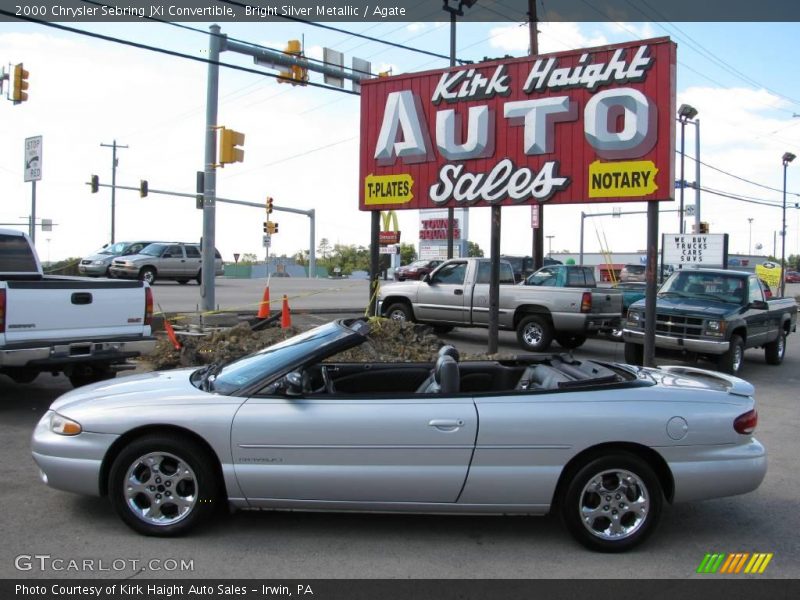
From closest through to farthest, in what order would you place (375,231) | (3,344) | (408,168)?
1. (3,344)
2. (408,168)
3. (375,231)

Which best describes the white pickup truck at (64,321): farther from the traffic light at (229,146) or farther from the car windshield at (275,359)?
the traffic light at (229,146)

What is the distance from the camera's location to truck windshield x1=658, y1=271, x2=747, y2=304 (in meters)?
12.5

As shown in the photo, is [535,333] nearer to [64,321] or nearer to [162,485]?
[64,321]

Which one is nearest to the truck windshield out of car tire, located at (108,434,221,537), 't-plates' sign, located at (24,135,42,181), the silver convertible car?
the silver convertible car

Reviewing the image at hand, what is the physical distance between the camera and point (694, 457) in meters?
4.41

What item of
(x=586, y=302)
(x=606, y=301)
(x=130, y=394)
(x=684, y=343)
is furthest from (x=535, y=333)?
(x=130, y=394)

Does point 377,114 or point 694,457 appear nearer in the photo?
point 694,457

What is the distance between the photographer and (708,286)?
42.1 ft

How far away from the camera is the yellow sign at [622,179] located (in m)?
10.4

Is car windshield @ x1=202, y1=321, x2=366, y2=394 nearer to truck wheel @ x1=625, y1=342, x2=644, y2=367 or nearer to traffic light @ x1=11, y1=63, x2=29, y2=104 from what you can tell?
truck wheel @ x1=625, y1=342, x2=644, y2=367
